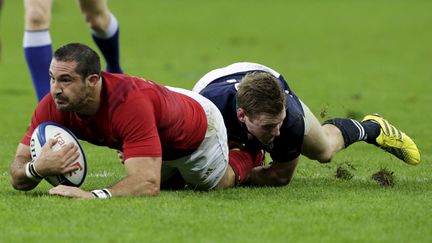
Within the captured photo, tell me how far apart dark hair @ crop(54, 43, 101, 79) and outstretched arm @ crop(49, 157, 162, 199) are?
628 millimetres

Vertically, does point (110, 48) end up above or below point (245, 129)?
below

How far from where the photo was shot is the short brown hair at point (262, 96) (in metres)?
7.36

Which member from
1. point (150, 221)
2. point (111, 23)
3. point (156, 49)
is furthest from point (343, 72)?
point (150, 221)

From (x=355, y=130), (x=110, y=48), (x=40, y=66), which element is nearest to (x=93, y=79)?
(x=355, y=130)

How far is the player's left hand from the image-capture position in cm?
701

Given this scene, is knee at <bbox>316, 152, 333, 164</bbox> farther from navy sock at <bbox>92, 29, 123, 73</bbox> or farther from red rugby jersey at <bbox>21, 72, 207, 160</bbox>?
navy sock at <bbox>92, 29, 123, 73</bbox>

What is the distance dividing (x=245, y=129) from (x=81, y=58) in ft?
4.99

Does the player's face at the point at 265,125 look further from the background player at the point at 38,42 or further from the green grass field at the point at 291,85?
the background player at the point at 38,42

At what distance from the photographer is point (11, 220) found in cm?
645

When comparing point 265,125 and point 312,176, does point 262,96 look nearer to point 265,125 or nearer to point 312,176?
point 265,125

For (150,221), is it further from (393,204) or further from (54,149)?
(393,204)

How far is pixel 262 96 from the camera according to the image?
7.37m

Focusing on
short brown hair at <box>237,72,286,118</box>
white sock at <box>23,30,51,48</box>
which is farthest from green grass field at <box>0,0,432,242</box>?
white sock at <box>23,30,51,48</box>

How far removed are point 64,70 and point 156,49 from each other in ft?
50.8
